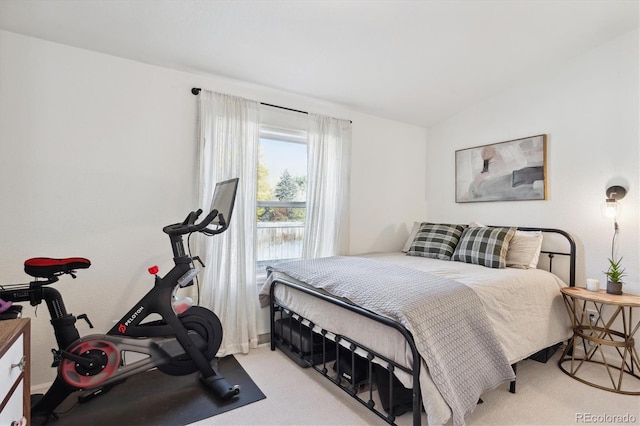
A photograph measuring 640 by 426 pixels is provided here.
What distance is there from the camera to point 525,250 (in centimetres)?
278

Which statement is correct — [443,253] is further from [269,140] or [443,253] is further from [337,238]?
[269,140]

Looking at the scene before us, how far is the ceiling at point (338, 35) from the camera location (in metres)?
2.00

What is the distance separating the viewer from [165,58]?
7.85 feet

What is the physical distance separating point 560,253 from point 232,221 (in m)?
2.88

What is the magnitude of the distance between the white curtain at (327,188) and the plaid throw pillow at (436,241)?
30.3 inches

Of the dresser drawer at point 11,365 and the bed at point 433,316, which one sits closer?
the dresser drawer at point 11,365

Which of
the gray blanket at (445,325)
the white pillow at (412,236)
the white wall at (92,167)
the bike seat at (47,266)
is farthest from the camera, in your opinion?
the white pillow at (412,236)

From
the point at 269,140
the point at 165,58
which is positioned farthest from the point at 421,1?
the point at 165,58

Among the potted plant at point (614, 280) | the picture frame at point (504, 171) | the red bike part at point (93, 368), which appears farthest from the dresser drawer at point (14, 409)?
the picture frame at point (504, 171)

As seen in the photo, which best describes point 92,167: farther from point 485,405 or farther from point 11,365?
point 485,405

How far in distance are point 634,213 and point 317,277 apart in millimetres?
2478

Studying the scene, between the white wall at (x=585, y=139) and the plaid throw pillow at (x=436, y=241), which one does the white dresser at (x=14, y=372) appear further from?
the white wall at (x=585, y=139)

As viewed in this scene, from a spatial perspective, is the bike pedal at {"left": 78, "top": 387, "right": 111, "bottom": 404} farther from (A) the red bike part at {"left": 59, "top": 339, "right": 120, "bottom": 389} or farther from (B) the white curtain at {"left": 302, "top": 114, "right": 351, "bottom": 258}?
(B) the white curtain at {"left": 302, "top": 114, "right": 351, "bottom": 258}

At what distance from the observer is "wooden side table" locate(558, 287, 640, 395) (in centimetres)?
217
